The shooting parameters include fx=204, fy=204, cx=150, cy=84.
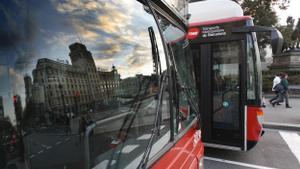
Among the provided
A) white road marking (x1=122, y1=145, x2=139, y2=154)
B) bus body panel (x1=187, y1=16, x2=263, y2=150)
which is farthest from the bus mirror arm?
white road marking (x1=122, y1=145, x2=139, y2=154)

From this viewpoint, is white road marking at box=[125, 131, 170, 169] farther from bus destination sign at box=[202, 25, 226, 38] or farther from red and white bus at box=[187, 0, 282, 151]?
bus destination sign at box=[202, 25, 226, 38]

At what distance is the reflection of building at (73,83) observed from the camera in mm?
810

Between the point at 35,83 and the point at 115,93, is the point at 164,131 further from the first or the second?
the point at 35,83

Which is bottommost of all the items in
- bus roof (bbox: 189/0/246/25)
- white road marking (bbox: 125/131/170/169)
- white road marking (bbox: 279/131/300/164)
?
white road marking (bbox: 279/131/300/164)

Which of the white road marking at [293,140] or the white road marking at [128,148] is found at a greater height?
the white road marking at [128,148]

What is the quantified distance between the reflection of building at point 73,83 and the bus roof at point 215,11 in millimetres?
3855

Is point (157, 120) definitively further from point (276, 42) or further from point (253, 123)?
point (253, 123)

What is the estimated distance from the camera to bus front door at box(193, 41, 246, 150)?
426 cm

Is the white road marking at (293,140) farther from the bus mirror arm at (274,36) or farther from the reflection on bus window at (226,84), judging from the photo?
the bus mirror arm at (274,36)

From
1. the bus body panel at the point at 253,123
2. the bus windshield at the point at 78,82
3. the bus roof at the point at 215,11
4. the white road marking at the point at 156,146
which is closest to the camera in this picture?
the bus windshield at the point at 78,82

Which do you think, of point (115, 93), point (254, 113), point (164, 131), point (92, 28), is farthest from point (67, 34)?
point (254, 113)

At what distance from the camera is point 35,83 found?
0.79 m

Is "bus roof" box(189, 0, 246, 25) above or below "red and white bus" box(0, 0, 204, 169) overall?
above

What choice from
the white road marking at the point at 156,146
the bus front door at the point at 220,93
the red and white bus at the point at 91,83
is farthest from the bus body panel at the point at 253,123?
the white road marking at the point at 156,146
